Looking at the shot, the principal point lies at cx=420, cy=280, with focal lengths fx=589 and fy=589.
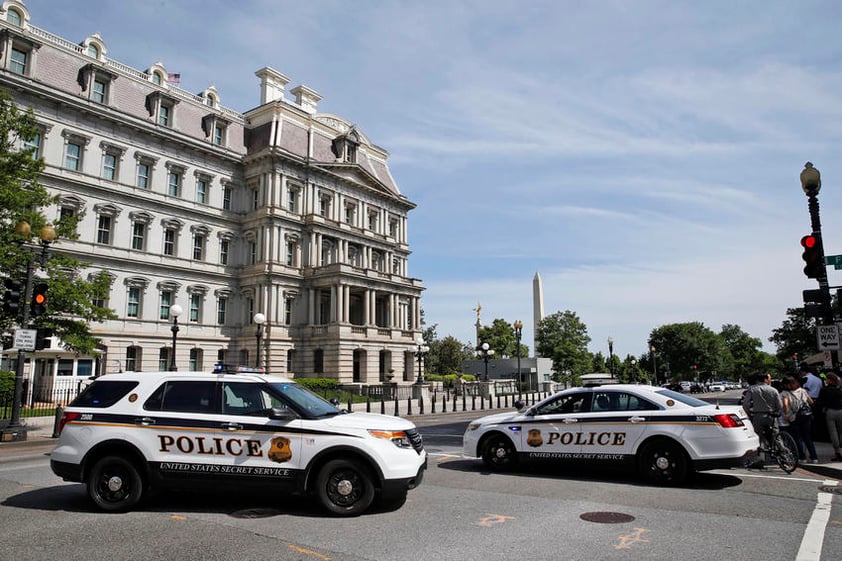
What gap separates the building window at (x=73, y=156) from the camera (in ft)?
123

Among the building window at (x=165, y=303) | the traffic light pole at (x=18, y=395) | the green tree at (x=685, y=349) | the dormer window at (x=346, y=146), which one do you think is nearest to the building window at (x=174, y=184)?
the building window at (x=165, y=303)

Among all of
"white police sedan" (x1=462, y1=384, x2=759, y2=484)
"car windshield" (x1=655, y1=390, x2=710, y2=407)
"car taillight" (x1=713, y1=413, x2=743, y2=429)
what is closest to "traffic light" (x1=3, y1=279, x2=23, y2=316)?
"white police sedan" (x1=462, y1=384, x2=759, y2=484)

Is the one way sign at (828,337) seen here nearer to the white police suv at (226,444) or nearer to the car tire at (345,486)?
the white police suv at (226,444)

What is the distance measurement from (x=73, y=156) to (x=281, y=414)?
37.9m

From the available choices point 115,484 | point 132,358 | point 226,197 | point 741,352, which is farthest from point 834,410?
point 741,352

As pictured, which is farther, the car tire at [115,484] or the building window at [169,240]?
the building window at [169,240]

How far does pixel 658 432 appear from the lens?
988cm

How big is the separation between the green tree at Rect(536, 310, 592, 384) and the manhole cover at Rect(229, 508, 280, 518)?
79111mm

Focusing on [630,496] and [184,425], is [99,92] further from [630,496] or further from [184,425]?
[630,496]

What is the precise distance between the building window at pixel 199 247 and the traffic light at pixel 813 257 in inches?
1641

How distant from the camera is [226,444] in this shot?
7832 millimetres

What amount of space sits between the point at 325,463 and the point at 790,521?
5.85m

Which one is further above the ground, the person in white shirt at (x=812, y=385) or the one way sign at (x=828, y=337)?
the one way sign at (x=828, y=337)

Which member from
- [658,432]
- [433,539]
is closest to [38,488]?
[433,539]
